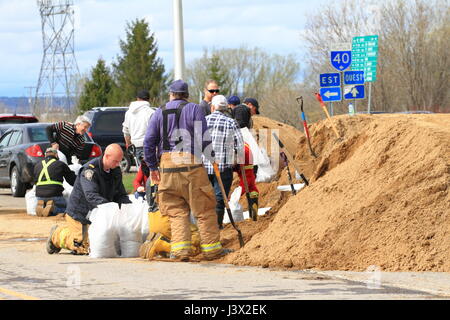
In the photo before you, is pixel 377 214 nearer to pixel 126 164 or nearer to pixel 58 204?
pixel 58 204

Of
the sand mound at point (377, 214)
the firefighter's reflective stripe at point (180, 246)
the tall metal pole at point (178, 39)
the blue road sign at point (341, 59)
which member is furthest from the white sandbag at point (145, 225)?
the blue road sign at point (341, 59)

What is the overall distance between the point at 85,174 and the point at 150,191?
145cm

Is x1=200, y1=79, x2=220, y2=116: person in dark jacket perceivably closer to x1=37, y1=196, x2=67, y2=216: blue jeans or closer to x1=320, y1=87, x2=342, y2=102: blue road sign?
x1=37, y1=196, x2=67, y2=216: blue jeans

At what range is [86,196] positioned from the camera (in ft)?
37.9

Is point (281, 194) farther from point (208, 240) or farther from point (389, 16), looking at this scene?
point (389, 16)

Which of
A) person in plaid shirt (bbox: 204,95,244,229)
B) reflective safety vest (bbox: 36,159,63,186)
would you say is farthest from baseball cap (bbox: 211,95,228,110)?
reflective safety vest (bbox: 36,159,63,186)

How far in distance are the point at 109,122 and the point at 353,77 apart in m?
7.43

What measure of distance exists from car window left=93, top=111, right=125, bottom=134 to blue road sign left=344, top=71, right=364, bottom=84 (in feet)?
22.3

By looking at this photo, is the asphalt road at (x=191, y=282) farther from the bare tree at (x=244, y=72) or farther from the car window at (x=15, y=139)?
the bare tree at (x=244, y=72)

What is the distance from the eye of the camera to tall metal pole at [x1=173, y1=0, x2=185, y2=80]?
73.5ft

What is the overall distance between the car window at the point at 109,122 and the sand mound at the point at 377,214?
16594 millimetres

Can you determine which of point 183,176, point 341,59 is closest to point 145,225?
point 183,176

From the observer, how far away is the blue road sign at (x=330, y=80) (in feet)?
80.0

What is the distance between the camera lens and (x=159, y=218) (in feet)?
37.1
